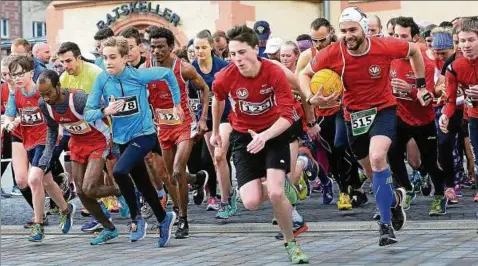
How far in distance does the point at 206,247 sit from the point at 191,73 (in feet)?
7.98

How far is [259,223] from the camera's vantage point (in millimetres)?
11266

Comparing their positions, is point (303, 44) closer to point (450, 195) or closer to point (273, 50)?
point (273, 50)

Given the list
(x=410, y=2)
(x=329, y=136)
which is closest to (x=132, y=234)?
(x=329, y=136)

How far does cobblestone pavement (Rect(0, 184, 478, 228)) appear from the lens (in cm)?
1135

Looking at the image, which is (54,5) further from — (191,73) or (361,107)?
(361,107)

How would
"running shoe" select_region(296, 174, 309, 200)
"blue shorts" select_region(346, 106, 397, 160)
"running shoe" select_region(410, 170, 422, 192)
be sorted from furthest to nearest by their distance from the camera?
1. "running shoe" select_region(410, 170, 422, 192)
2. "running shoe" select_region(296, 174, 309, 200)
3. "blue shorts" select_region(346, 106, 397, 160)

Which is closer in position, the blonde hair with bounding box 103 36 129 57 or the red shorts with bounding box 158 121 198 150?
the blonde hair with bounding box 103 36 129 57

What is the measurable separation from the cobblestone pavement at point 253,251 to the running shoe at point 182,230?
0.31 ft

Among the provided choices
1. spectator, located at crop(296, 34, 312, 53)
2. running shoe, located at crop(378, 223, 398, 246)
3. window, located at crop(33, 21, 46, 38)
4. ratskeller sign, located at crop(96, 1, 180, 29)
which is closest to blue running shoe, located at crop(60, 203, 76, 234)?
running shoe, located at crop(378, 223, 398, 246)

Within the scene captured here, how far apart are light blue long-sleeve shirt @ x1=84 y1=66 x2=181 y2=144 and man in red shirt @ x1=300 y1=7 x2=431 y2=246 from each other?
5.44ft

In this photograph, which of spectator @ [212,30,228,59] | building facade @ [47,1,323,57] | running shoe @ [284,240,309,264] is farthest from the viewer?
building facade @ [47,1,323,57]

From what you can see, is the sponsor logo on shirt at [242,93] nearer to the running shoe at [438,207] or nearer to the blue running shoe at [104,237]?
the blue running shoe at [104,237]

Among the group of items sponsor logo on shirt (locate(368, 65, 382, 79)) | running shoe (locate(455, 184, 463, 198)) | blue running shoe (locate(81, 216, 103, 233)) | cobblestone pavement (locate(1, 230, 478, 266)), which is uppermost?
sponsor logo on shirt (locate(368, 65, 382, 79))

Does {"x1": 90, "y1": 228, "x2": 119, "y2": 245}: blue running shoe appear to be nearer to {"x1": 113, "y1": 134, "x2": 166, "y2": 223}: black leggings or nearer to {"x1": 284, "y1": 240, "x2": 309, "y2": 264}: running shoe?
{"x1": 113, "y1": 134, "x2": 166, "y2": 223}: black leggings
